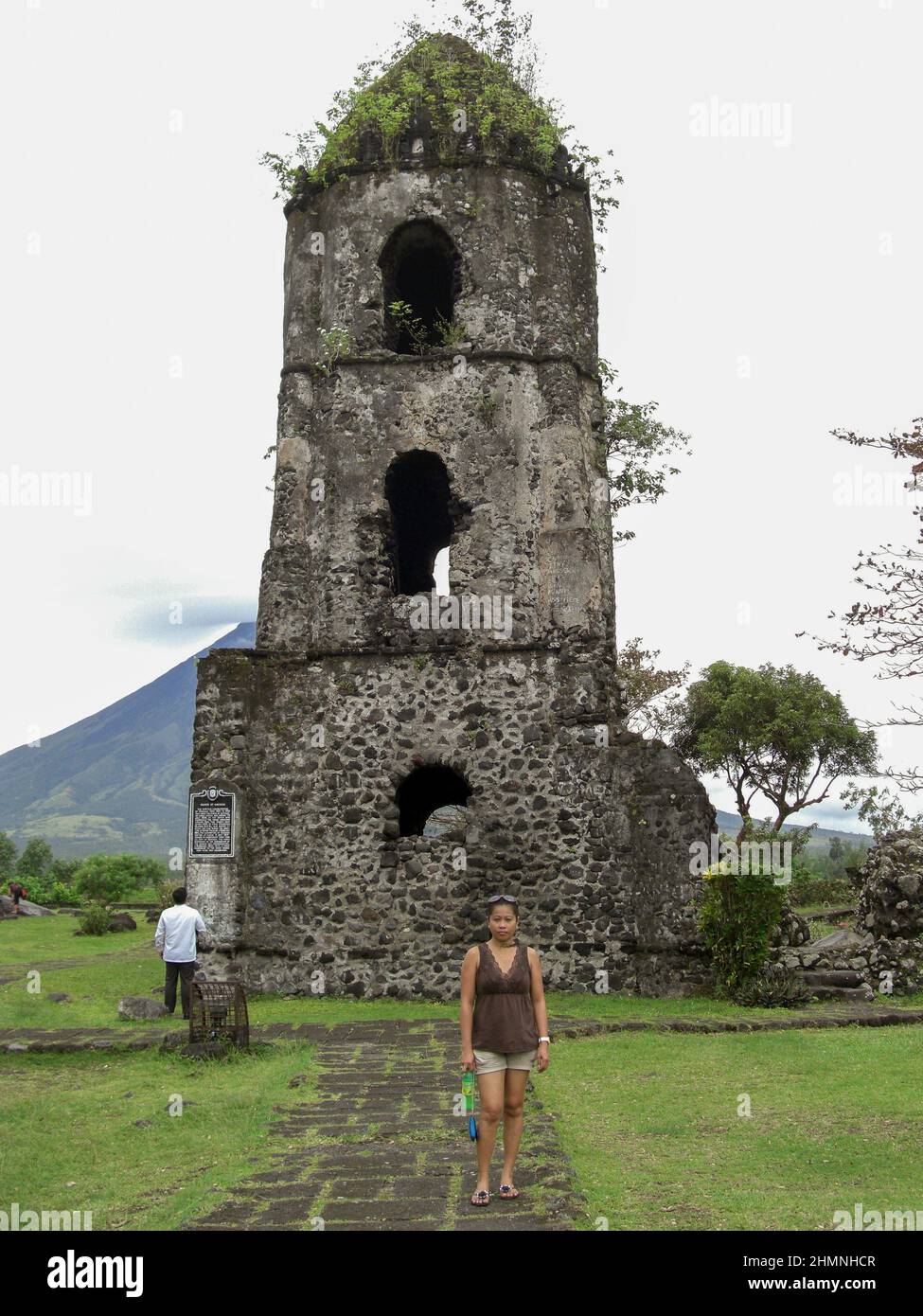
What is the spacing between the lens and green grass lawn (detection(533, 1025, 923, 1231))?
5484 mm

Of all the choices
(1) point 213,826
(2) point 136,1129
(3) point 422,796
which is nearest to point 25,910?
(3) point 422,796

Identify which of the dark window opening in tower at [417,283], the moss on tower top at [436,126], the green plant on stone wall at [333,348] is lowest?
the green plant on stone wall at [333,348]

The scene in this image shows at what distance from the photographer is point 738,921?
13.2 m

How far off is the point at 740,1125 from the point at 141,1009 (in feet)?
22.4

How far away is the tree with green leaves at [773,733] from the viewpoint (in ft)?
118

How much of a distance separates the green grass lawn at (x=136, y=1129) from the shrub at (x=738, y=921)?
5318mm

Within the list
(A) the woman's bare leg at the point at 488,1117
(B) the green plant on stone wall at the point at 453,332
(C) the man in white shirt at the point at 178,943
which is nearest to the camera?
(A) the woman's bare leg at the point at 488,1117

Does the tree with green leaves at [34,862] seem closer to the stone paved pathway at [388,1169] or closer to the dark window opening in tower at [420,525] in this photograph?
the dark window opening in tower at [420,525]

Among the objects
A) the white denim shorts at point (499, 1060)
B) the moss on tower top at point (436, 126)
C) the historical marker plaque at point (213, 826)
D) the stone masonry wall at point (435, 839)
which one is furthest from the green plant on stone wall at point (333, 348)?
the white denim shorts at point (499, 1060)

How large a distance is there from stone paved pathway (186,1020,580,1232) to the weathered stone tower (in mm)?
5105

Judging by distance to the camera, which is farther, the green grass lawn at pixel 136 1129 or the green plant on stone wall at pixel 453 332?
the green plant on stone wall at pixel 453 332

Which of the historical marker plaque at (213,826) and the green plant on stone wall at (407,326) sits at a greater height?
the green plant on stone wall at (407,326)
